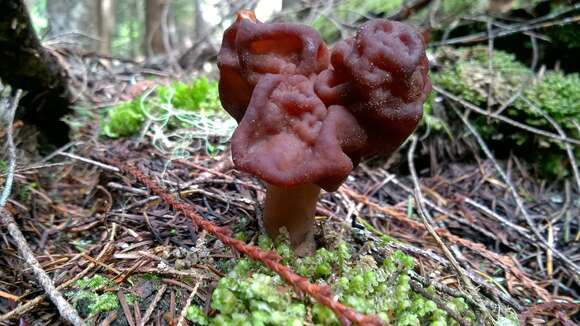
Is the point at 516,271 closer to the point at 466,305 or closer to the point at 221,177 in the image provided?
the point at 466,305

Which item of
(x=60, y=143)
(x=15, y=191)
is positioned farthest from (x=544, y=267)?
(x=60, y=143)

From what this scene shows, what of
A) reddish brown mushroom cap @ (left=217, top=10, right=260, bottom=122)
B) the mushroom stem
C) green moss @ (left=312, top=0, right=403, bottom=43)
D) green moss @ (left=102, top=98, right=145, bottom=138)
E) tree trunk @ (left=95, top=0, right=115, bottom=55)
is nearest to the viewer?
reddish brown mushroom cap @ (left=217, top=10, right=260, bottom=122)

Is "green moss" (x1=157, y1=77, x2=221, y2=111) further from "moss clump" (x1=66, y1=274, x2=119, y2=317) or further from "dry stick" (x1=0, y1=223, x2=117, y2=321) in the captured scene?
"moss clump" (x1=66, y1=274, x2=119, y2=317)

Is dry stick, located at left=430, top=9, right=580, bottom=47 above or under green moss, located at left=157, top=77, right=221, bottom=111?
above

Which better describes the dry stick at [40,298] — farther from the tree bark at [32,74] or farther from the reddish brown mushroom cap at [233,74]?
the tree bark at [32,74]

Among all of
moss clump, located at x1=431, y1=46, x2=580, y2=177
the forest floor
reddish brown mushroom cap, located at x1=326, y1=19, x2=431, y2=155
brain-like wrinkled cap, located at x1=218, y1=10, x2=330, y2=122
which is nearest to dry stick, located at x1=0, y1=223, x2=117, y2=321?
the forest floor
